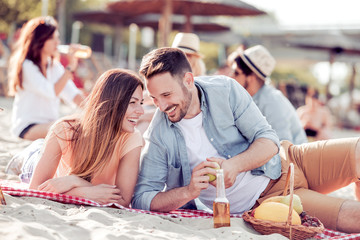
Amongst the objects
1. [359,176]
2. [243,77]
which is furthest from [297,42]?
[359,176]

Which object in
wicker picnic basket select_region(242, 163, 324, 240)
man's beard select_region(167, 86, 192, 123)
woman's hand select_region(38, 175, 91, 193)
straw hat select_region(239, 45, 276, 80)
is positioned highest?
straw hat select_region(239, 45, 276, 80)

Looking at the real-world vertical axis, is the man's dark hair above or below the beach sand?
above

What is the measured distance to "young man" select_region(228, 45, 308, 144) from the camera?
16.0ft

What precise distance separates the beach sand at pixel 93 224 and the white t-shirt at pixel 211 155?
0.29 m

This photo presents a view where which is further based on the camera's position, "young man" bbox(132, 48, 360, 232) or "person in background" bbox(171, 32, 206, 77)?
"person in background" bbox(171, 32, 206, 77)

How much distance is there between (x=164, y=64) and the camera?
3.09 metres

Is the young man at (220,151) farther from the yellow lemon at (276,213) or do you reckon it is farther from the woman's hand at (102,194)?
the yellow lemon at (276,213)

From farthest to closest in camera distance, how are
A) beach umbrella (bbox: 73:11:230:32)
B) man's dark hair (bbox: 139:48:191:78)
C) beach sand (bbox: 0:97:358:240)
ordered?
beach umbrella (bbox: 73:11:230:32), man's dark hair (bbox: 139:48:191:78), beach sand (bbox: 0:97:358:240)

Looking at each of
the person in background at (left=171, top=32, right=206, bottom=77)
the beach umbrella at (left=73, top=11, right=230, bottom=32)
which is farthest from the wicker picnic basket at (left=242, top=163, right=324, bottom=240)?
the beach umbrella at (left=73, top=11, right=230, bottom=32)

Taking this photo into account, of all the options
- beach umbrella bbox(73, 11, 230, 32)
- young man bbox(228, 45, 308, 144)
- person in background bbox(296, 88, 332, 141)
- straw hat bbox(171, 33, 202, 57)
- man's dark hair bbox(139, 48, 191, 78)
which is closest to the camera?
man's dark hair bbox(139, 48, 191, 78)

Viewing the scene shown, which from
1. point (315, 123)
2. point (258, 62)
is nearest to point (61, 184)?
point (258, 62)

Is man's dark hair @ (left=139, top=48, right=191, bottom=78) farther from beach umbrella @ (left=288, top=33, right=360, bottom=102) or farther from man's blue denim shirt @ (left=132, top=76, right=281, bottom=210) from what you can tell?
beach umbrella @ (left=288, top=33, right=360, bottom=102)

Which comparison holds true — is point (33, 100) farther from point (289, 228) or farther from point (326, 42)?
point (326, 42)

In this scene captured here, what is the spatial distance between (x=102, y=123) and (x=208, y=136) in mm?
707
